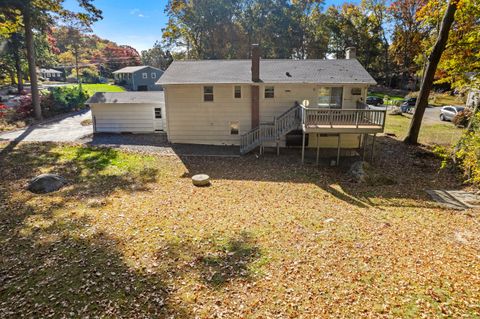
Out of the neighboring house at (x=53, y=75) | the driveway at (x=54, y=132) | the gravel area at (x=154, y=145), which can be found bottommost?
the gravel area at (x=154, y=145)

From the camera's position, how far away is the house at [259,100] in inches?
679

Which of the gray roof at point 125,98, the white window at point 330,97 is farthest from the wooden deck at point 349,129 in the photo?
the gray roof at point 125,98

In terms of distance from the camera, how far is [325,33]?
171 ft

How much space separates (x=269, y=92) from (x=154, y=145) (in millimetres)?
8380

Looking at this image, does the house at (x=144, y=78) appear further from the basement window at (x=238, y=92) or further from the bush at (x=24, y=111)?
the basement window at (x=238, y=92)

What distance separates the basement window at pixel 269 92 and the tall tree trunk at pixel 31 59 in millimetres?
19403

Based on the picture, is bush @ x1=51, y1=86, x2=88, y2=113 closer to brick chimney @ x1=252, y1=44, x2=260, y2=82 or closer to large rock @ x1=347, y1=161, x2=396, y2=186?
brick chimney @ x1=252, y1=44, x2=260, y2=82

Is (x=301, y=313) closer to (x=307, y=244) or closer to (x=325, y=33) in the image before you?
(x=307, y=244)

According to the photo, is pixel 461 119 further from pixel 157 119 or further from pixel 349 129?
pixel 157 119

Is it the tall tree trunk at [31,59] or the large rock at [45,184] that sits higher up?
the tall tree trunk at [31,59]

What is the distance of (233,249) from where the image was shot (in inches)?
304

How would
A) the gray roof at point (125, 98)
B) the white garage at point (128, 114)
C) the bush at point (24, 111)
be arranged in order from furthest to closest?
the bush at point (24, 111), the gray roof at point (125, 98), the white garage at point (128, 114)

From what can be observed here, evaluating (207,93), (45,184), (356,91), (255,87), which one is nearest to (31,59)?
(207,93)

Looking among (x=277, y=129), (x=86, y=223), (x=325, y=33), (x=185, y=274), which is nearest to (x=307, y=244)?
(x=185, y=274)
